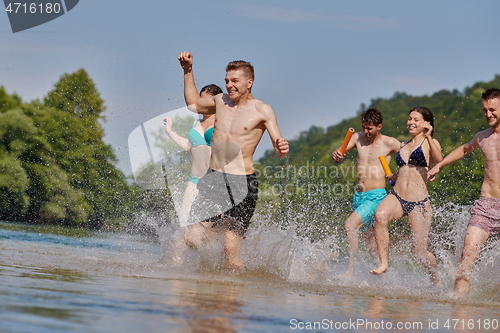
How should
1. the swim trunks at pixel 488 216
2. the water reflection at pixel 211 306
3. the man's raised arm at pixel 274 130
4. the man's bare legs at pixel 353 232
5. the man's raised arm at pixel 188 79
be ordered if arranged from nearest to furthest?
the water reflection at pixel 211 306 < the man's raised arm at pixel 274 130 < the swim trunks at pixel 488 216 < the man's raised arm at pixel 188 79 < the man's bare legs at pixel 353 232

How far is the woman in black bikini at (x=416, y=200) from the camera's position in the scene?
681cm

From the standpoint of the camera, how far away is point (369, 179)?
757 cm

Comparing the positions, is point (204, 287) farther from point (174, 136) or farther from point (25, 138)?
point (25, 138)

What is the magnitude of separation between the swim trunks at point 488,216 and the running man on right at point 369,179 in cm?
153

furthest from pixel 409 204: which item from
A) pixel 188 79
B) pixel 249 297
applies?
pixel 249 297

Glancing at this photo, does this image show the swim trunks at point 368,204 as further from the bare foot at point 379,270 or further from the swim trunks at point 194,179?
the swim trunks at point 194,179

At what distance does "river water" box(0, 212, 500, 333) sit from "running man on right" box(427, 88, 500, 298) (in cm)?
20

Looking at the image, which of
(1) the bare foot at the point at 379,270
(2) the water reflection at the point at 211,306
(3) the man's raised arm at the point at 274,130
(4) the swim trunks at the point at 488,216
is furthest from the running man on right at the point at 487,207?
(2) the water reflection at the point at 211,306

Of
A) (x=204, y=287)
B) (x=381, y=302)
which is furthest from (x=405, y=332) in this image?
(x=204, y=287)

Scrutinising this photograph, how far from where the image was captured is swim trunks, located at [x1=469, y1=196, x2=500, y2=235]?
598cm

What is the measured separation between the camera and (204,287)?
4598 mm

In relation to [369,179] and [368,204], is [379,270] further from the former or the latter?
[369,179]

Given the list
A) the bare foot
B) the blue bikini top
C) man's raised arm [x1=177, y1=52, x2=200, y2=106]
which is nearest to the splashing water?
the bare foot

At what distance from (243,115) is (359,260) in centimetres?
290
